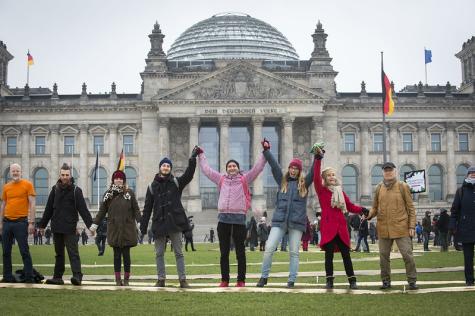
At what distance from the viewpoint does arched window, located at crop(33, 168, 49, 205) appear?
83625 mm

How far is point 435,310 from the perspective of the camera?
11.5m

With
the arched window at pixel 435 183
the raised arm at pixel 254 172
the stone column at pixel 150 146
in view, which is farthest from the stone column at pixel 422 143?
the raised arm at pixel 254 172

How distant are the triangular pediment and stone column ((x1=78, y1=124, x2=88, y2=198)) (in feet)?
32.1

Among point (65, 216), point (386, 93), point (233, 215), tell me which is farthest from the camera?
point (386, 93)

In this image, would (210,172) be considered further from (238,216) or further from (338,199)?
(338,199)

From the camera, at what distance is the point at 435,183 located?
84.7 m

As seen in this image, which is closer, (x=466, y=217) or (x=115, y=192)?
(x=115, y=192)

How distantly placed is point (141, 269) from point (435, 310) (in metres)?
12.9

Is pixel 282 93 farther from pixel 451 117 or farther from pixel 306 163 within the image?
pixel 451 117

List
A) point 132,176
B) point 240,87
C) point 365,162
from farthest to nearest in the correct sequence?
1. point 365,162
2. point 132,176
3. point 240,87

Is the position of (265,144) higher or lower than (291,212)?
higher

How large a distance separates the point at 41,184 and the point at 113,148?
929 cm

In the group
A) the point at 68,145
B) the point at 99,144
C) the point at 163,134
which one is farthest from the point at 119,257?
the point at 68,145

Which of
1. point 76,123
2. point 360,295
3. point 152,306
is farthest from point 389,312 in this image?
point 76,123
